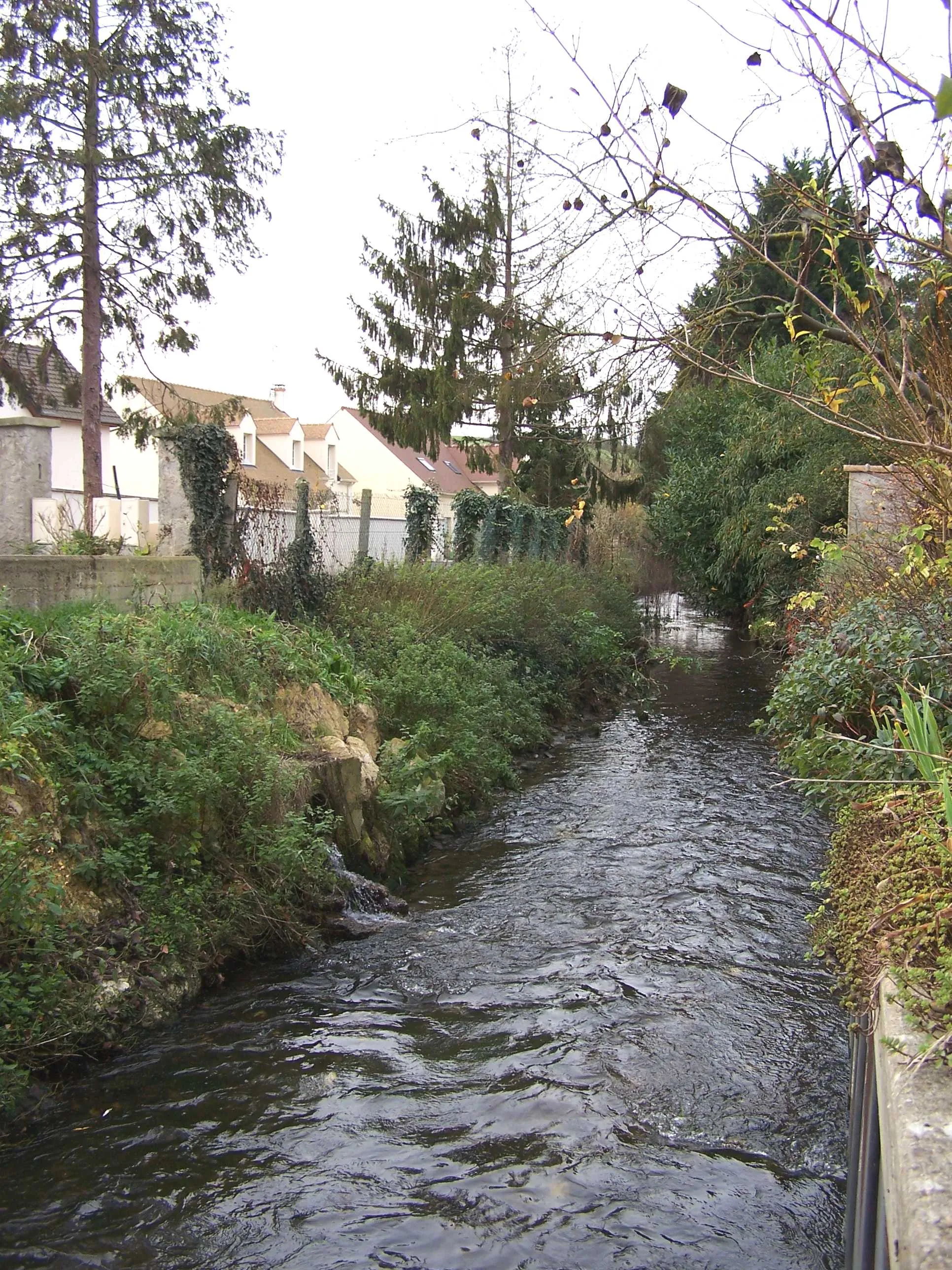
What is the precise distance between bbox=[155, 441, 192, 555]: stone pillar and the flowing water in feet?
17.9

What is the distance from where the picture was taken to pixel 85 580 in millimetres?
9117

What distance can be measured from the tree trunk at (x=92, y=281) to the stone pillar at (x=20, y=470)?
7665 mm

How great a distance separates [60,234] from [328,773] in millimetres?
14338

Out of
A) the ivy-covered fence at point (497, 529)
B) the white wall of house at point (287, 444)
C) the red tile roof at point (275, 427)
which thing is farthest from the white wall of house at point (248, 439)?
the ivy-covered fence at point (497, 529)

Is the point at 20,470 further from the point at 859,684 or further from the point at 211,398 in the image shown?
the point at 211,398

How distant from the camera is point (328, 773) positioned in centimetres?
840

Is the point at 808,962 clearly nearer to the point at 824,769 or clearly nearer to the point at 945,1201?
the point at 824,769

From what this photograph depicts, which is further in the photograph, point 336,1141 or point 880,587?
point 880,587

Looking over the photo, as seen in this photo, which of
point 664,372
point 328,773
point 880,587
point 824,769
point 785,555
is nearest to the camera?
point 664,372

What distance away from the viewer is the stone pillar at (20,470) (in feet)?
36.3

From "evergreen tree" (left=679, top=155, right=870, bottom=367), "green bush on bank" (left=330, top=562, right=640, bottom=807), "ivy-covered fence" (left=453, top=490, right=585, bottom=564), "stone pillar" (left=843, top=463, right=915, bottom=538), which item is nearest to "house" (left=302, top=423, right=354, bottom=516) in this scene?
"ivy-covered fence" (left=453, top=490, right=585, bottom=564)

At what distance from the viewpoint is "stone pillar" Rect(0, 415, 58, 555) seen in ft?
36.3

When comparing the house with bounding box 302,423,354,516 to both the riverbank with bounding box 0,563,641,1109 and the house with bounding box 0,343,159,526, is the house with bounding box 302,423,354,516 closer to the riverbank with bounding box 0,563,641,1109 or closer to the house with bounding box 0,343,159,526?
the house with bounding box 0,343,159,526

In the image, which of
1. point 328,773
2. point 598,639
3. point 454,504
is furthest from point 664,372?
point 454,504
